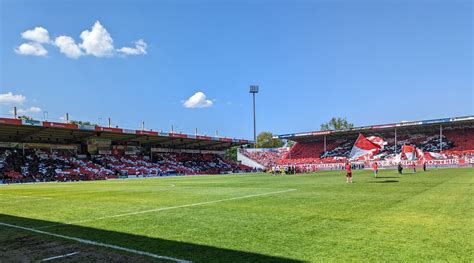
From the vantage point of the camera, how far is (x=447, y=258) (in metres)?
5.79

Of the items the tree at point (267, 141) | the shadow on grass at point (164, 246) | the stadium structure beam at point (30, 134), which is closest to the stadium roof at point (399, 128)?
the stadium structure beam at point (30, 134)

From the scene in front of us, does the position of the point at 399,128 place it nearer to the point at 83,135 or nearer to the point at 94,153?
the point at 94,153

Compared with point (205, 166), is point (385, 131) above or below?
above

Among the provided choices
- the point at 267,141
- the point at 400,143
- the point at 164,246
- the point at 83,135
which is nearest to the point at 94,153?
the point at 83,135

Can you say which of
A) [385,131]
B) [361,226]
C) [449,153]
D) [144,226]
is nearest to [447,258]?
[361,226]

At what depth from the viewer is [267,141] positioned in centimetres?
13475

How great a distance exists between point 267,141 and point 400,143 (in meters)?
68.3

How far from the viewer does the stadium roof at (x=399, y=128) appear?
61094mm

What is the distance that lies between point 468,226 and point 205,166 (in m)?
71.0

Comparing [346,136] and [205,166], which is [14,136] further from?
[346,136]

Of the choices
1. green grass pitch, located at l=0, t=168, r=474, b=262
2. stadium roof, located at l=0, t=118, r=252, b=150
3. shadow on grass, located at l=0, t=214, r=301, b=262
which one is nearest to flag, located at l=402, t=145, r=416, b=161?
stadium roof, located at l=0, t=118, r=252, b=150

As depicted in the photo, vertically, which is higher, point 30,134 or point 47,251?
point 30,134

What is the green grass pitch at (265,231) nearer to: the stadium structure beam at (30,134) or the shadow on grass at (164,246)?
the shadow on grass at (164,246)

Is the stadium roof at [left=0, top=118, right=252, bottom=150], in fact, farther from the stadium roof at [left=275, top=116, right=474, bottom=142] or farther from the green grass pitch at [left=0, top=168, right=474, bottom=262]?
the green grass pitch at [left=0, top=168, right=474, bottom=262]
